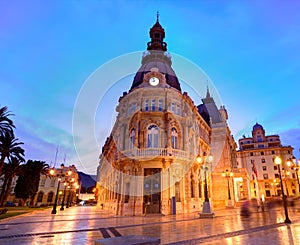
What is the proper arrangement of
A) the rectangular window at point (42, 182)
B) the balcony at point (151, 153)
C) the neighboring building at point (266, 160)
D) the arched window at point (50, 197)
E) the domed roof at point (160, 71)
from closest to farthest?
the balcony at point (151, 153)
the domed roof at point (160, 71)
the rectangular window at point (42, 182)
the neighboring building at point (266, 160)
the arched window at point (50, 197)

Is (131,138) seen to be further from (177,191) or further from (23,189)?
(23,189)

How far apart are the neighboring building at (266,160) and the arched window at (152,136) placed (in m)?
48.9

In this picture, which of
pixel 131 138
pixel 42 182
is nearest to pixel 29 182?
pixel 42 182

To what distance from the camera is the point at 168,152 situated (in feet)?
67.7

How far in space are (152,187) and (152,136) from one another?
547 cm

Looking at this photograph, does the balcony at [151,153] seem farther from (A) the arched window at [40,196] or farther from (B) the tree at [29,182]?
(A) the arched window at [40,196]

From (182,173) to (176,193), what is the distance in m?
2.22

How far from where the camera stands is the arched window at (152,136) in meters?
22.4

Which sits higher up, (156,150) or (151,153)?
(156,150)

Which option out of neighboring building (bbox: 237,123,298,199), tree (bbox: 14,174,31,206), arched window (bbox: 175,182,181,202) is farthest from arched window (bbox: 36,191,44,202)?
neighboring building (bbox: 237,123,298,199)

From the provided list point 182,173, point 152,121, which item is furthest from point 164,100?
point 182,173

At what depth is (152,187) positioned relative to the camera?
69.2ft

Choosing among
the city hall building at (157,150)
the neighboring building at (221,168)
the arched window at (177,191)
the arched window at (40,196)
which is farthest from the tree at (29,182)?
the neighboring building at (221,168)

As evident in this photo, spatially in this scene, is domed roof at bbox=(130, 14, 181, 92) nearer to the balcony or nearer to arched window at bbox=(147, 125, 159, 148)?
arched window at bbox=(147, 125, 159, 148)
